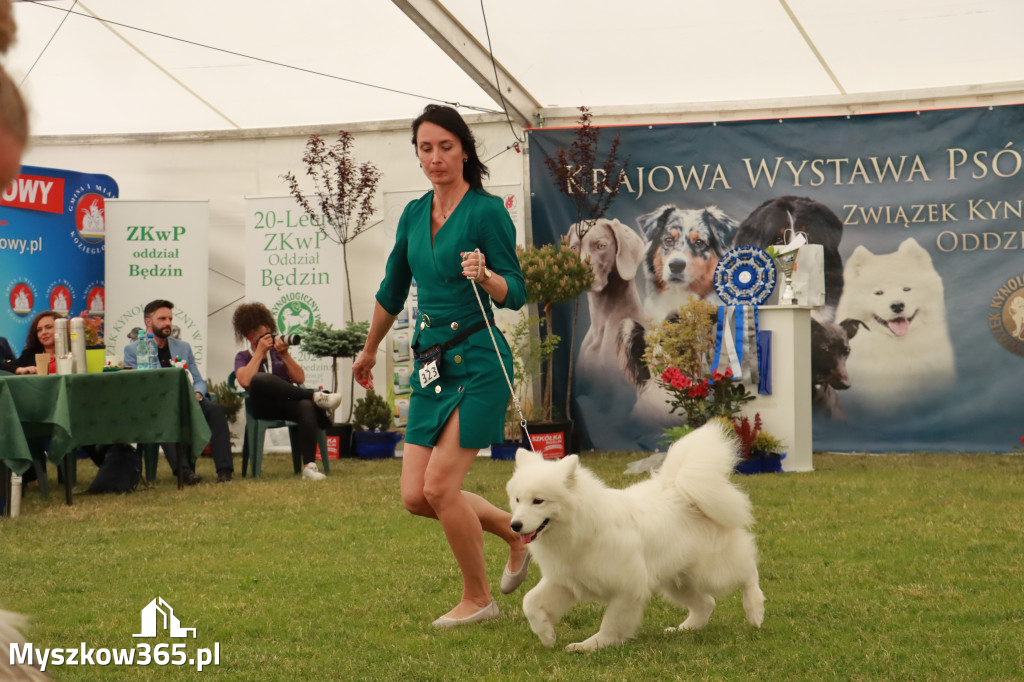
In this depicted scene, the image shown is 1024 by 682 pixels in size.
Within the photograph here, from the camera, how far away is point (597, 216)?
426 inches

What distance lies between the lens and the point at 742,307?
8.82m

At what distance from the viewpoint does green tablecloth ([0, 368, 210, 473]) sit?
653 centimetres

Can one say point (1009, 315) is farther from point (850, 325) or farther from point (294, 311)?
point (294, 311)

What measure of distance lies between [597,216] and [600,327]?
116 cm

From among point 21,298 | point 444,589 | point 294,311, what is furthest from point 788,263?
point 21,298

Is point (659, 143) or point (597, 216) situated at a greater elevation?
point (659, 143)

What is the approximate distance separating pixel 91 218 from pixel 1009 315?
948 cm

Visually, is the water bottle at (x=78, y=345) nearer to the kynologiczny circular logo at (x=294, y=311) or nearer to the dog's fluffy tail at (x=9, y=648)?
the kynologiczny circular logo at (x=294, y=311)

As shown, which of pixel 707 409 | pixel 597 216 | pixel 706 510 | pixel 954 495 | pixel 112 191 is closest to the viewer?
pixel 706 510

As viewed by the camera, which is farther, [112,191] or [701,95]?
[112,191]

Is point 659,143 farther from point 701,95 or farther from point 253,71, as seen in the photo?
point 253,71

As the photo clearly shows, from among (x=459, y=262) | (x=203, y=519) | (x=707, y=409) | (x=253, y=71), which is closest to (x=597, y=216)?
(x=707, y=409)

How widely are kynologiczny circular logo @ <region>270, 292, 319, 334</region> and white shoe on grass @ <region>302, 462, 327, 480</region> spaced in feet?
8.51

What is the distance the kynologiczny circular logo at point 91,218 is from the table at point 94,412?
423 cm
